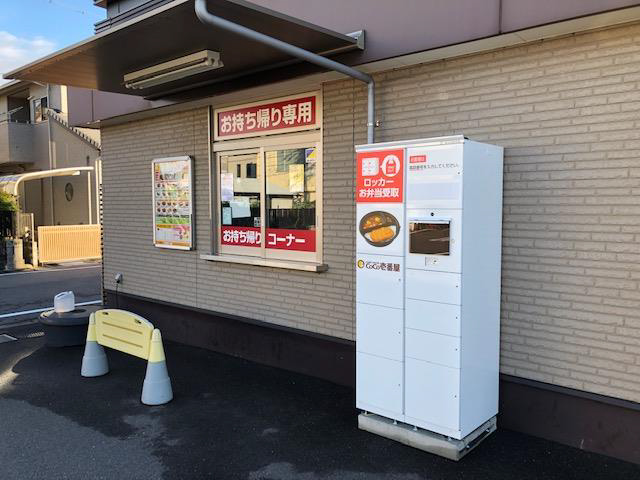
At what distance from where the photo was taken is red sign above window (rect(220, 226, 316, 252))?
5922mm

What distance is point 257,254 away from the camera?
650 centimetres

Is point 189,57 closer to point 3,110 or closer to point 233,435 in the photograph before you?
point 233,435

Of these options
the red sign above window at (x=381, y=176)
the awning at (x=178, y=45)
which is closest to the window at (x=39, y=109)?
the awning at (x=178, y=45)

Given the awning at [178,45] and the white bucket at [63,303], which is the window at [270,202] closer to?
the awning at [178,45]

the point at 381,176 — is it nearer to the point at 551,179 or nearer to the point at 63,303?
the point at 551,179

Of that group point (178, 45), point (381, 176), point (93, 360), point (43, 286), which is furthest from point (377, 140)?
point (43, 286)

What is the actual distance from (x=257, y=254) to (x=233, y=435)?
2520mm

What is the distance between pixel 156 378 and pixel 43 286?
28.5 ft

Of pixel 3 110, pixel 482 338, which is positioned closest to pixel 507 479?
pixel 482 338

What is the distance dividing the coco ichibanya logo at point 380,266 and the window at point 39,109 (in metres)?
19.9

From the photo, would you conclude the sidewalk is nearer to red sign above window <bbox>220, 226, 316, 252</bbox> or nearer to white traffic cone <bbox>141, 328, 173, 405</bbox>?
white traffic cone <bbox>141, 328, 173, 405</bbox>

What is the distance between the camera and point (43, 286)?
12.3m

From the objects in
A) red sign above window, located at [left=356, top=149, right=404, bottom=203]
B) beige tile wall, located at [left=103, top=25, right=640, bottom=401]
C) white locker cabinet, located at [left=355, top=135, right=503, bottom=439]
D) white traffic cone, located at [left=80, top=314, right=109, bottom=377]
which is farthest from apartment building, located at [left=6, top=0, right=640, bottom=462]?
white traffic cone, located at [left=80, top=314, right=109, bottom=377]

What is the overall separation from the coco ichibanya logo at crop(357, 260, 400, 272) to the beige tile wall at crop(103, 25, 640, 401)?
39.2 inches
